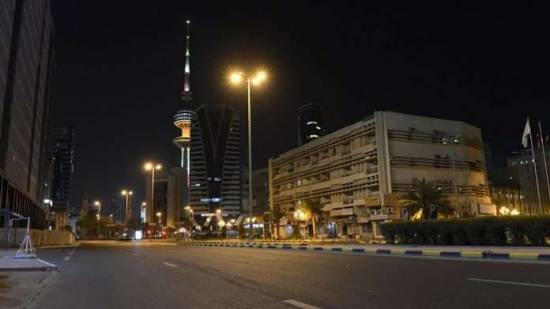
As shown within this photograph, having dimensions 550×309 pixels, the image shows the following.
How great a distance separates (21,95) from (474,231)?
6755 cm

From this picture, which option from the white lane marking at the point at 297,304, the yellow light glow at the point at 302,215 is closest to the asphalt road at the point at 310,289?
the white lane marking at the point at 297,304

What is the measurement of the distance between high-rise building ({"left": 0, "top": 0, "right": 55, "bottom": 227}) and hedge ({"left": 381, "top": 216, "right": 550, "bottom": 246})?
146 feet

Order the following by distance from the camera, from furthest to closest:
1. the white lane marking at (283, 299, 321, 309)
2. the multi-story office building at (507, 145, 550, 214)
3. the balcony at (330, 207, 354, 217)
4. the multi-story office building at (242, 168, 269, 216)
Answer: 1. the multi-story office building at (242, 168, 269, 216)
2. the multi-story office building at (507, 145, 550, 214)
3. the balcony at (330, 207, 354, 217)
4. the white lane marking at (283, 299, 321, 309)

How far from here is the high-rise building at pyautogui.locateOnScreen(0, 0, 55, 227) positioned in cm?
5734

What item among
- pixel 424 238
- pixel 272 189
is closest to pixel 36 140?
pixel 272 189

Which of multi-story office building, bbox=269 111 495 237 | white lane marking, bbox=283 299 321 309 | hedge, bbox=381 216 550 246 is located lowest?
white lane marking, bbox=283 299 321 309

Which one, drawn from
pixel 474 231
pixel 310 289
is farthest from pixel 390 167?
pixel 310 289

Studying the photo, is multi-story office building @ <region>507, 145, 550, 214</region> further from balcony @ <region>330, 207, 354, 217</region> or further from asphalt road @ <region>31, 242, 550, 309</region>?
asphalt road @ <region>31, 242, 550, 309</region>

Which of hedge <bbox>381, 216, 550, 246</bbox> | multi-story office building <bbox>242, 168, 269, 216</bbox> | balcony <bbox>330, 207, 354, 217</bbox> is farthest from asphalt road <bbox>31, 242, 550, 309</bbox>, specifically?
multi-story office building <bbox>242, 168, 269, 216</bbox>

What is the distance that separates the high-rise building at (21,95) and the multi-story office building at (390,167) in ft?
137

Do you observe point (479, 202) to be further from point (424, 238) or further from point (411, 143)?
point (424, 238)

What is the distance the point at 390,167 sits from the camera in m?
62.1

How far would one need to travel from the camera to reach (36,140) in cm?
9800

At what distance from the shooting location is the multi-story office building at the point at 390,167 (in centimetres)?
6253
